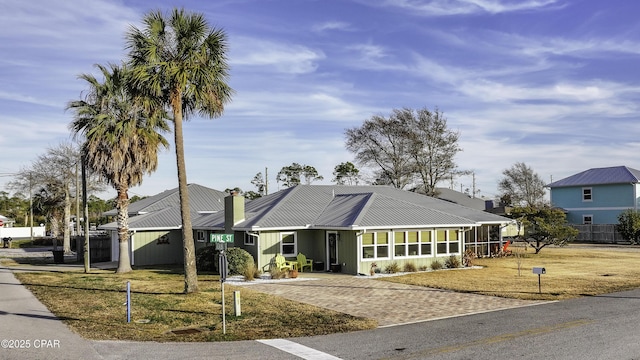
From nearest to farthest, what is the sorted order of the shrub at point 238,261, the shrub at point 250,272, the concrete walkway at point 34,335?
the concrete walkway at point 34,335
the shrub at point 250,272
the shrub at point 238,261

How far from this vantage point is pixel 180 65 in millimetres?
20766

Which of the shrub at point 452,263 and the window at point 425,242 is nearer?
the window at point 425,242

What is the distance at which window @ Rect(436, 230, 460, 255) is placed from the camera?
29.9 meters

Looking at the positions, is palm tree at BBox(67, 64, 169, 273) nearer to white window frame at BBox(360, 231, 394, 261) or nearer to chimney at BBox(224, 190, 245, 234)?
chimney at BBox(224, 190, 245, 234)

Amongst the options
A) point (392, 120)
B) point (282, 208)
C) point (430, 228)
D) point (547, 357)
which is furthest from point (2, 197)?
point (547, 357)

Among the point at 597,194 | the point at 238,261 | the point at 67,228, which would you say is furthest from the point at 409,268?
the point at 597,194

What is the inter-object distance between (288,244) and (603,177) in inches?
1601

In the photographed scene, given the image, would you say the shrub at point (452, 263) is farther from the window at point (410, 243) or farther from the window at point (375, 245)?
the window at point (375, 245)

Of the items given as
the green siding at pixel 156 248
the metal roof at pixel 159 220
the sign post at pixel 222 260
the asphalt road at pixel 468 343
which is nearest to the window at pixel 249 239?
the metal roof at pixel 159 220

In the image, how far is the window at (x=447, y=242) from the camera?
29922 mm

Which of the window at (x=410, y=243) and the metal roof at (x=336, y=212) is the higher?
the metal roof at (x=336, y=212)

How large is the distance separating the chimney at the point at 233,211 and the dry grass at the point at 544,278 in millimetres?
9163

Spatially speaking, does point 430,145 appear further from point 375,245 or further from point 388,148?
point 375,245

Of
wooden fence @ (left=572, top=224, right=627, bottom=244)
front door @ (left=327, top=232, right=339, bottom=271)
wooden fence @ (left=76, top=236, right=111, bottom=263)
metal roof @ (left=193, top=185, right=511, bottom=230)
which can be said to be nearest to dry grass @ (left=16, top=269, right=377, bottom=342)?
metal roof @ (left=193, top=185, right=511, bottom=230)
